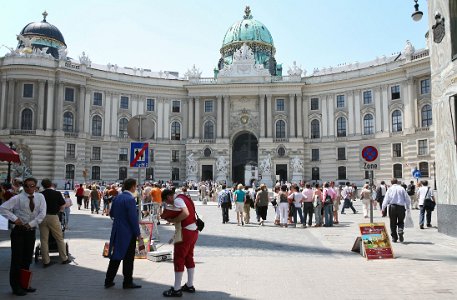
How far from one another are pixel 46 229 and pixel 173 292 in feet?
13.8

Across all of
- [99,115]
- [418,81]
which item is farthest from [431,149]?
[99,115]

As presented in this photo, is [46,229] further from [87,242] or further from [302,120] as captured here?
[302,120]

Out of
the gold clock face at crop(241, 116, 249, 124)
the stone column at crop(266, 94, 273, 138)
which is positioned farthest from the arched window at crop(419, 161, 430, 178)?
the gold clock face at crop(241, 116, 249, 124)

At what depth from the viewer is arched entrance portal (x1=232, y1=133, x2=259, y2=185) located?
58281 millimetres

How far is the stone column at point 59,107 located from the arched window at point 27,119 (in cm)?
298

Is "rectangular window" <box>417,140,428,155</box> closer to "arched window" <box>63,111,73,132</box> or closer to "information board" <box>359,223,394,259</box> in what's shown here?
"information board" <box>359,223,394,259</box>

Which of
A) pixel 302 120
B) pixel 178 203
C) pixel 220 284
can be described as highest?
pixel 302 120

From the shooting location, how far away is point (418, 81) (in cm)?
4872

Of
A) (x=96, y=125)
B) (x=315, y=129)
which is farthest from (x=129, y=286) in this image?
(x=315, y=129)

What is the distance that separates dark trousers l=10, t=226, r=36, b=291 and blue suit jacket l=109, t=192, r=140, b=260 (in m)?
1.55

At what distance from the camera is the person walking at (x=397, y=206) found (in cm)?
1268

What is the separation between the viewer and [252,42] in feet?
212

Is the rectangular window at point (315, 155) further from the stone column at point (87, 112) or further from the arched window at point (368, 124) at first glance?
the stone column at point (87, 112)

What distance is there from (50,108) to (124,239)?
48564 mm
